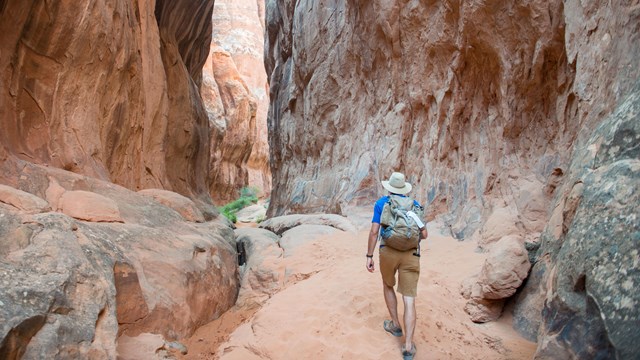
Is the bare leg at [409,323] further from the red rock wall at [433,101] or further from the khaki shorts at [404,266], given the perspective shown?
the red rock wall at [433,101]

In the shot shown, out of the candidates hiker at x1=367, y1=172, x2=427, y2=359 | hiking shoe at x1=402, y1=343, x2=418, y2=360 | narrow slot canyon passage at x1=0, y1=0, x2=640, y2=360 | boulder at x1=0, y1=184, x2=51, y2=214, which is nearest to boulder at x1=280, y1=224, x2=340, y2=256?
narrow slot canyon passage at x1=0, y1=0, x2=640, y2=360

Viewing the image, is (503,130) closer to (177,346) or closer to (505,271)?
(505,271)

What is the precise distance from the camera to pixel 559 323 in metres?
3.32

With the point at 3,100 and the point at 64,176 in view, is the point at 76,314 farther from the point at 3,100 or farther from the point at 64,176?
the point at 3,100

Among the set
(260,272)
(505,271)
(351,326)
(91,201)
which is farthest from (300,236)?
(505,271)

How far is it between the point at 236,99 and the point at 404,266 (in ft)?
103

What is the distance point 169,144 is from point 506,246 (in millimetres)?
11786

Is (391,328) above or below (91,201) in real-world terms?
below

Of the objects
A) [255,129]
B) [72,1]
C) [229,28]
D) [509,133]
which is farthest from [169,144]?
[229,28]

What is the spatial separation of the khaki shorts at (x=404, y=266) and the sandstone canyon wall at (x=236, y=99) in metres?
26.0

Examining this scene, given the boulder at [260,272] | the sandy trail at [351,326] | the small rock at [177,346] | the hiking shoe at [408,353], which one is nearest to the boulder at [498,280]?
the sandy trail at [351,326]

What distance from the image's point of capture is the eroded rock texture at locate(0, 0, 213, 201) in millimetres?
6863

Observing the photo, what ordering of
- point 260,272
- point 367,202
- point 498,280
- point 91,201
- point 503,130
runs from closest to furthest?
point 498,280, point 91,201, point 260,272, point 503,130, point 367,202

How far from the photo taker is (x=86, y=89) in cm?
826
